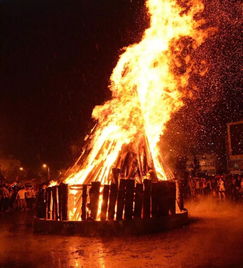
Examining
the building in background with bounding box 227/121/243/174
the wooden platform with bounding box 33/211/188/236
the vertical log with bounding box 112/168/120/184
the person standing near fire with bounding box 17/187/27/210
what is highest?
the building in background with bounding box 227/121/243/174

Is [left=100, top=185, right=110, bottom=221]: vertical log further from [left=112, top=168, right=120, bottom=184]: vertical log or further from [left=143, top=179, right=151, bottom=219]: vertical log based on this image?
[left=112, top=168, right=120, bottom=184]: vertical log

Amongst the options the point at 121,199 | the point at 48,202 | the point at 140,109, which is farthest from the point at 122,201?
the point at 140,109

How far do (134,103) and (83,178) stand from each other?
3.02m

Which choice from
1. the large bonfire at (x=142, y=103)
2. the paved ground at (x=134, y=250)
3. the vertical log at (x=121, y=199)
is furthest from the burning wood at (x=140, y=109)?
the paved ground at (x=134, y=250)

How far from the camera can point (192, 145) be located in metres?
56.5

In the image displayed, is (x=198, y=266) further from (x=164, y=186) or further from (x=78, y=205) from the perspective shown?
(x=78, y=205)

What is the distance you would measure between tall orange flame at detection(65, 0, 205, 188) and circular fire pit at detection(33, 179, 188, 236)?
1732 mm

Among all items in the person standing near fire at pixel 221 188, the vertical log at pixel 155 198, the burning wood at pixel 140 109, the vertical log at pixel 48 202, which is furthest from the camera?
the person standing near fire at pixel 221 188

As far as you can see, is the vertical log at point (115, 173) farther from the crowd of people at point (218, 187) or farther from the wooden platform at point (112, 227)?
the crowd of people at point (218, 187)

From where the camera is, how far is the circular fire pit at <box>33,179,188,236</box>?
861cm

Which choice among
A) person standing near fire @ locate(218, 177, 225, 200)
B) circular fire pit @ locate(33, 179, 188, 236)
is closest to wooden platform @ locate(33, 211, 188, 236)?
circular fire pit @ locate(33, 179, 188, 236)

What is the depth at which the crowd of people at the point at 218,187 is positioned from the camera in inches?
726

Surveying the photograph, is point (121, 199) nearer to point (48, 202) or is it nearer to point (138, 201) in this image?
point (138, 201)

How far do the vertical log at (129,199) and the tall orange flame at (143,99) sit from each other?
2.05 metres
